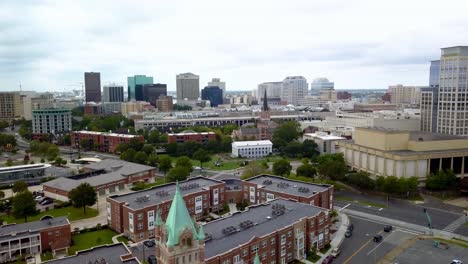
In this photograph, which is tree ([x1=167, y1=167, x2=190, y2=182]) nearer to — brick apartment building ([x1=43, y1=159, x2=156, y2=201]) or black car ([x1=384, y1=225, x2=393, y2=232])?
brick apartment building ([x1=43, y1=159, x2=156, y2=201])

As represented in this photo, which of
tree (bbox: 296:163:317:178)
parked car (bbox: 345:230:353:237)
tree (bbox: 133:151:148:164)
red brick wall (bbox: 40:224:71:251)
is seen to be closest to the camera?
red brick wall (bbox: 40:224:71:251)

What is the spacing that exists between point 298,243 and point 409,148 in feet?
161

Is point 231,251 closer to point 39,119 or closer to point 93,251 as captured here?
point 93,251

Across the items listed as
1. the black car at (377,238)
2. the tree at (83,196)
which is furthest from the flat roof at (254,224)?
the tree at (83,196)

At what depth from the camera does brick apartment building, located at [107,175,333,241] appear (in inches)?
2247

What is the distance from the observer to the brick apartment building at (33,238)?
5062cm

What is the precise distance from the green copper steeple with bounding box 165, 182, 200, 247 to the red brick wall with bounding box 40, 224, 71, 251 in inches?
1120

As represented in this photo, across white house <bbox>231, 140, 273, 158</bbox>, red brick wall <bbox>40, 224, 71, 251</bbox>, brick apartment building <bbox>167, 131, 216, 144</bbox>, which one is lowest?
red brick wall <bbox>40, 224, 71, 251</bbox>

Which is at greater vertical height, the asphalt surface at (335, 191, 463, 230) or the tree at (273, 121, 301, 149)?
the tree at (273, 121, 301, 149)

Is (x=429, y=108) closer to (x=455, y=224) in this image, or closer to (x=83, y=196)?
(x=455, y=224)

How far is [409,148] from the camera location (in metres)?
87.5

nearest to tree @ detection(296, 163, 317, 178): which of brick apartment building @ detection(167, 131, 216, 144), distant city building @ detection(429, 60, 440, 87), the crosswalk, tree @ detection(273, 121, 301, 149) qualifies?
the crosswalk

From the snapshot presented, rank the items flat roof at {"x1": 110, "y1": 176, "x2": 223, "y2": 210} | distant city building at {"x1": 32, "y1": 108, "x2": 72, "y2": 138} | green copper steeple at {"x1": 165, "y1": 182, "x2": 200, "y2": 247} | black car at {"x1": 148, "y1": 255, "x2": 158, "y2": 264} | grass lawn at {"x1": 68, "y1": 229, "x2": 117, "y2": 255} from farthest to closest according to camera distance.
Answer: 1. distant city building at {"x1": 32, "y1": 108, "x2": 72, "y2": 138}
2. flat roof at {"x1": 110, "y1": 176, "x2": 223, "y2": 210}
3. grass lawn at {"x1": 68, "y1": 229, "x2": 117, "y2": 255}
4. black car at {"x1": 148, "y1": 255, "x2": 158, "y2": 264}
5. green copper steeple at {"x1": 165, "y1": 182, "x2": 200, "y2": 247}

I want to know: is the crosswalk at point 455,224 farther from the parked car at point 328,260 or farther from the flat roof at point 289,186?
the parked car at point 328,260
